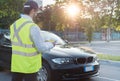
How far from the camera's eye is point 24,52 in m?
4.58

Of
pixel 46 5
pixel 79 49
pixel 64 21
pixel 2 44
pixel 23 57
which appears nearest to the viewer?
pixel 23 57

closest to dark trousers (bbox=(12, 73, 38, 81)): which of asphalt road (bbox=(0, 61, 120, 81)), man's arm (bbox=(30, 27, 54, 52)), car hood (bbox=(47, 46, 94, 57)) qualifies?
man's arm (bbox=(30, 27, 54, 52))

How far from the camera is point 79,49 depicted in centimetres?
891

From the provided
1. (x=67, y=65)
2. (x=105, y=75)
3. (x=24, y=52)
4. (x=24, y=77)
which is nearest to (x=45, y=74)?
(x=67, y=65)

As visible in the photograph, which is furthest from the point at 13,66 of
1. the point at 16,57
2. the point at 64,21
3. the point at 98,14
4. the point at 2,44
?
the point at 64,21

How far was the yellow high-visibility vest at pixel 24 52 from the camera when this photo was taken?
456cm

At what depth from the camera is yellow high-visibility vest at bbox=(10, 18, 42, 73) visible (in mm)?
4559

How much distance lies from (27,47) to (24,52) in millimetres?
82

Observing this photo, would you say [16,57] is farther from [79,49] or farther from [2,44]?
[2,44]

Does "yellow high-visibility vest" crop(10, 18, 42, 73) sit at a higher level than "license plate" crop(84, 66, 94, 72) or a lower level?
higher

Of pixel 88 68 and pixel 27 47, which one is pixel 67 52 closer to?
pixel 88 68

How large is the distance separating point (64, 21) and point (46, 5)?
508 centimetres

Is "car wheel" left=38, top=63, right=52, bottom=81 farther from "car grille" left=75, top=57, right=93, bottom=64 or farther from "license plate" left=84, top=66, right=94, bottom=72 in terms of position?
"license plate" left=84, top=66, right=94, bottom=72

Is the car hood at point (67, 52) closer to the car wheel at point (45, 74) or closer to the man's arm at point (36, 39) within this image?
the car wheel at point (45, 74)
